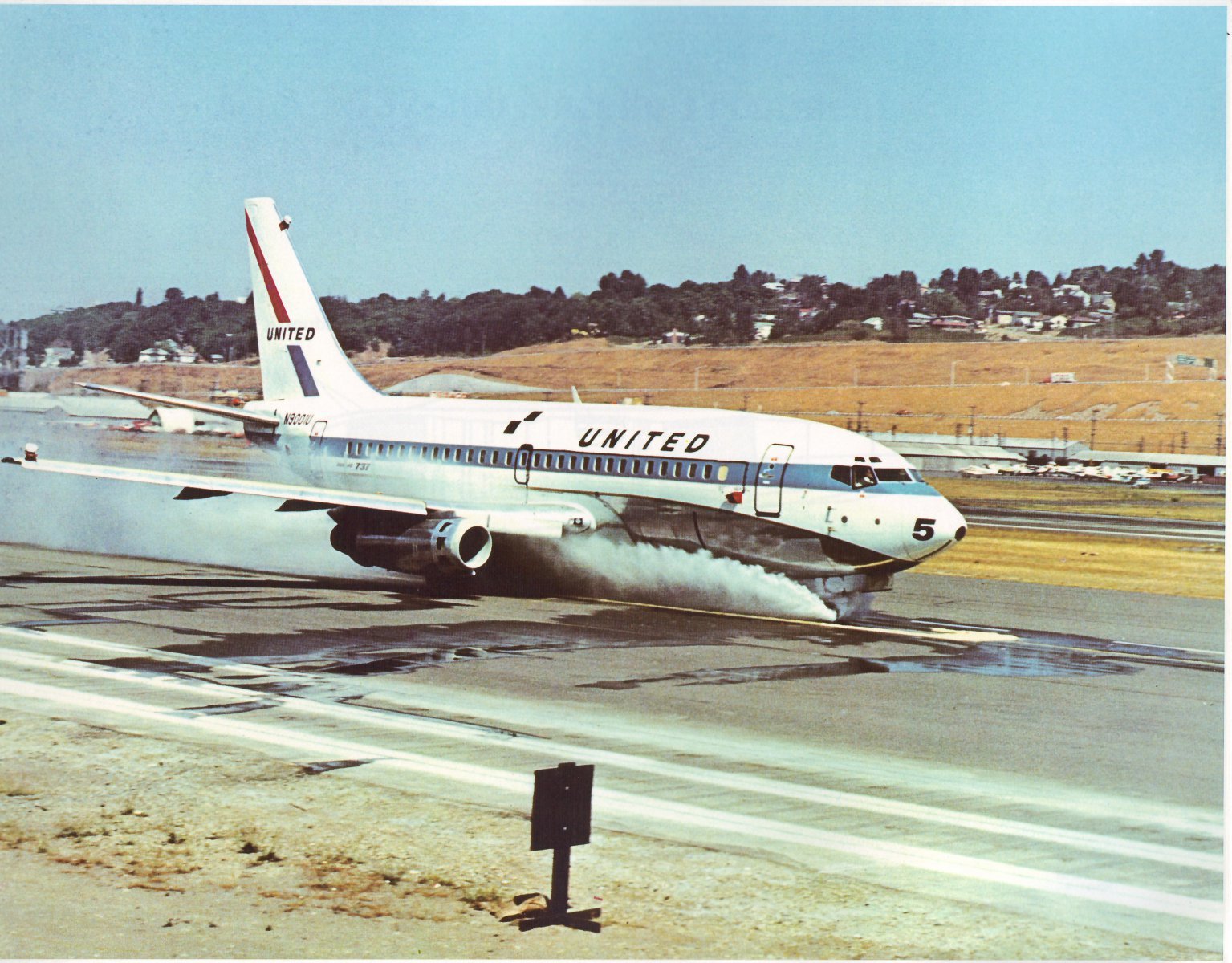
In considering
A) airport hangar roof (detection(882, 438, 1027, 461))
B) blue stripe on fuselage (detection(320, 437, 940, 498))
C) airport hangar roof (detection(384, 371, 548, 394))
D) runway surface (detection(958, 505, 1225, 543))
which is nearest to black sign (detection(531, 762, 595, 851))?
blue stripe on fuselage (detection(320, 437, 940, 498))

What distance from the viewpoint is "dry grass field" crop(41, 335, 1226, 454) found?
24.5 metres

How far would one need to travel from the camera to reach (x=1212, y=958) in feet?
35.0

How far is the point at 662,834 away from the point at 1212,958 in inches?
186

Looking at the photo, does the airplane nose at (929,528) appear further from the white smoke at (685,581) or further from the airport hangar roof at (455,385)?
the airport hangar roof at (455,385)

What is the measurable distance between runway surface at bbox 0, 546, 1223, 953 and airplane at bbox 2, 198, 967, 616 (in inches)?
52.7

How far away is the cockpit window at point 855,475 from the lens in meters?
23.9

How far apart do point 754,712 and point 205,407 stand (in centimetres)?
1682

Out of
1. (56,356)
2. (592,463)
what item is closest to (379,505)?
(592,463)

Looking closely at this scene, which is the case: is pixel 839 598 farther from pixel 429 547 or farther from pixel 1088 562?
pixel 1088 562

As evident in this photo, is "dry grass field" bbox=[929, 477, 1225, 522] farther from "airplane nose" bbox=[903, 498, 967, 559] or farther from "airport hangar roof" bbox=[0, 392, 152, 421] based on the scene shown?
"airport hangar roof" bbox=[0, 392, 152, 421]

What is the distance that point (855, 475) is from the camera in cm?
2398

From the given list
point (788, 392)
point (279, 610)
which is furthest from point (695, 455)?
point (279, 610)

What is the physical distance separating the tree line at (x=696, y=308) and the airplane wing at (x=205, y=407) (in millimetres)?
1301

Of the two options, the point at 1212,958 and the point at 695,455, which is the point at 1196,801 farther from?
the point at 695,455
